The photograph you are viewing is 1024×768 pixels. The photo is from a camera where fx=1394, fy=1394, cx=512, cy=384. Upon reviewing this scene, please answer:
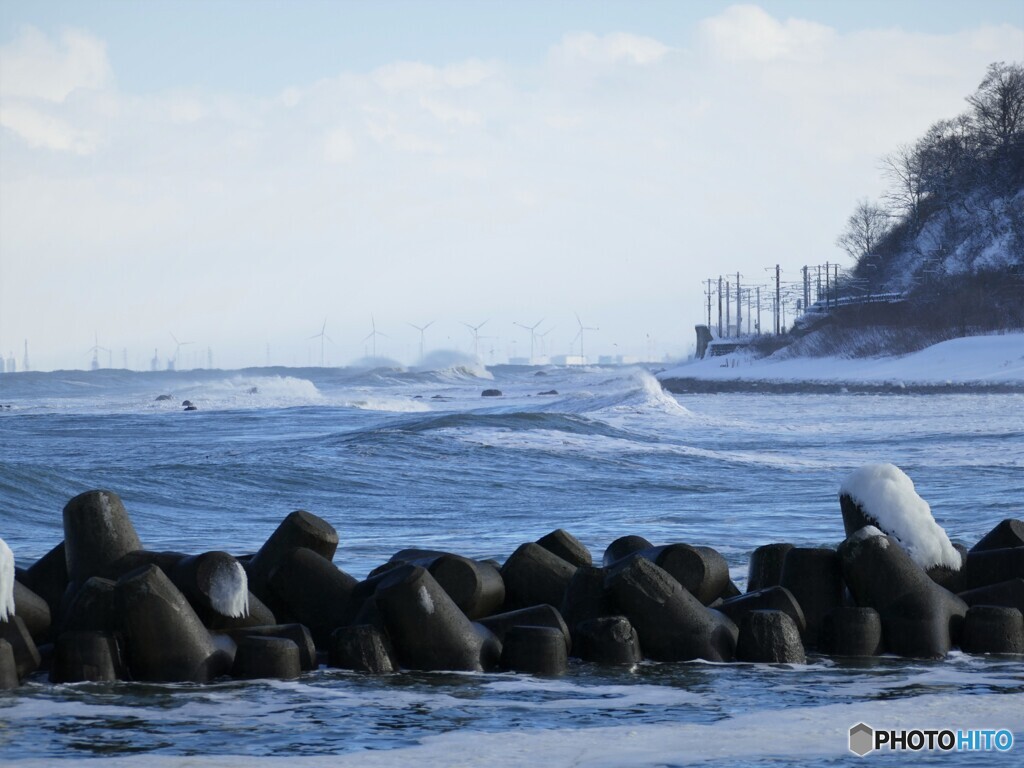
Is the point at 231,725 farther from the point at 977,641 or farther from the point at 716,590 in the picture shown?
the point at 977,641

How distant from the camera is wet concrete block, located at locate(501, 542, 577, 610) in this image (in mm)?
7246

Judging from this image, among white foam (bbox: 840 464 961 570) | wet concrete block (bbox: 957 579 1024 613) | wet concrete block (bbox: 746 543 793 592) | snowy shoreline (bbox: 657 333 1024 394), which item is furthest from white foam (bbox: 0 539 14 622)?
snowy shoreline (bbox: 657 333 1024 394)

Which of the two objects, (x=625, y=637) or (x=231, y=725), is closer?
(x=231, y=725)

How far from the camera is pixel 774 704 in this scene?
568 centimetres

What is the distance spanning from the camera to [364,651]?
6.26 metres

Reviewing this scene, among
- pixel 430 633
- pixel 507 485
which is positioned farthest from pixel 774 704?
pixel 507 485

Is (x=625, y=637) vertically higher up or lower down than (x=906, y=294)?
lower down

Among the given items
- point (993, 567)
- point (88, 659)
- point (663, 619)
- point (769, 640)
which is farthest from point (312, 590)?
point (993, 567)

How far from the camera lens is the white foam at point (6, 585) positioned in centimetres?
609

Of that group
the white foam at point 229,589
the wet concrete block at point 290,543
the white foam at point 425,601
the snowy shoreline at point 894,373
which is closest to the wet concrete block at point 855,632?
the white foam at point 425,601

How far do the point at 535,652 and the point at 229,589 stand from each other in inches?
56.0

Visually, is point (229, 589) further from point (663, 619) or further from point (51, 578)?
point (663, 619)

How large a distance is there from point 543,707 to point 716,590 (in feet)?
6.26

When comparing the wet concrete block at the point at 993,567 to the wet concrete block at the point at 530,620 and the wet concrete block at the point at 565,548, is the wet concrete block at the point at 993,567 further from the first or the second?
the wet concrete block at the point at 530,620
